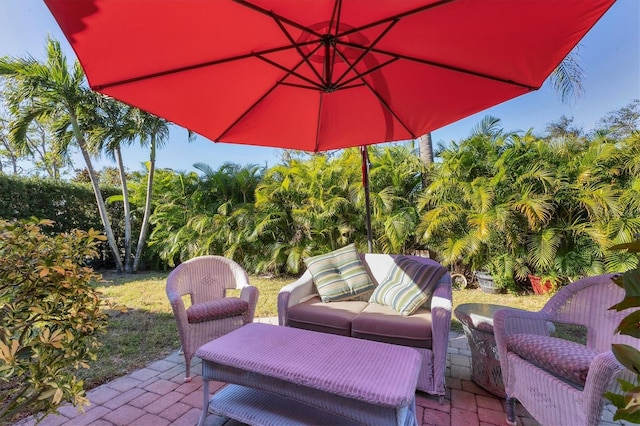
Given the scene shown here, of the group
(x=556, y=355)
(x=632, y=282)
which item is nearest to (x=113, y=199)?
(x=556, y=355)

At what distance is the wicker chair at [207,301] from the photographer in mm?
2684

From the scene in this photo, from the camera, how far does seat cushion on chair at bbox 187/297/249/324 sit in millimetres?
2809

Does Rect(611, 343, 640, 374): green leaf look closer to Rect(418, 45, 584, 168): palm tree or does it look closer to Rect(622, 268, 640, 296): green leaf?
Rect(622, 268, 640, 296): green leaf

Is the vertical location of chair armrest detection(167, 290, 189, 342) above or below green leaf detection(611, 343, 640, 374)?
below

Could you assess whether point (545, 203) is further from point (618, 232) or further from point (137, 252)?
point (137, 252)

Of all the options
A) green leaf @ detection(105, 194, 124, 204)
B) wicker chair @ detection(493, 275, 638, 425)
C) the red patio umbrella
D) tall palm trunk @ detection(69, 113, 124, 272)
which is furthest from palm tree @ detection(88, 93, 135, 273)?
wicker chair @ detection(493, 275, 638, 425)

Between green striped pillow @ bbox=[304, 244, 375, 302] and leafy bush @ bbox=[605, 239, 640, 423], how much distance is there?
2571 mm

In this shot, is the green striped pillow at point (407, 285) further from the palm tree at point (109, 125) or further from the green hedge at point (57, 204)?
the green hedge at point (57, 204)

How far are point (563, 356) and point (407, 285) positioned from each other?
1300 mm

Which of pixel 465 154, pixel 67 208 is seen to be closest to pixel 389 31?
pixel 465 154

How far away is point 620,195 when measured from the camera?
4055mm

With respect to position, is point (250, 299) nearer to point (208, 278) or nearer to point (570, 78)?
point (208, 278)

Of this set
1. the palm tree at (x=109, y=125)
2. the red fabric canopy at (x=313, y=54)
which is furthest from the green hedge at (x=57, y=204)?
the red fabric canopy at (x=313, y=54)

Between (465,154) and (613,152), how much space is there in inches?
70.8
